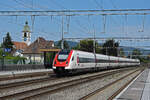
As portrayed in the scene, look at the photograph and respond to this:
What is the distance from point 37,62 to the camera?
43.4m

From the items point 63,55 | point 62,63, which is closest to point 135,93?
point 62,63

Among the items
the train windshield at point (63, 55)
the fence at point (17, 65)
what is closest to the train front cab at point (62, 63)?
the train windshield at point (63, 55)

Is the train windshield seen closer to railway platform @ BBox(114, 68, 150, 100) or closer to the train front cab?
the train front cab

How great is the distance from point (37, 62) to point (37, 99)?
31.5m

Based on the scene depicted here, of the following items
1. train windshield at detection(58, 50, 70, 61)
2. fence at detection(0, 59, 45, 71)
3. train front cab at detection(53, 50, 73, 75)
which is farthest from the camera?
fence at detection(0, 59, 45, 71)

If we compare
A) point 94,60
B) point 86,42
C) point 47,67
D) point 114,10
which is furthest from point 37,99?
point 86,42

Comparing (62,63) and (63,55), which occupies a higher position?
(63,55)

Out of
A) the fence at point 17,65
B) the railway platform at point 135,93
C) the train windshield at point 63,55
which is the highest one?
the train windshield at point 63,55

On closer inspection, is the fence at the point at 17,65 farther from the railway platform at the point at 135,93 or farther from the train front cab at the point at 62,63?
the railway platform at the point at 135,93

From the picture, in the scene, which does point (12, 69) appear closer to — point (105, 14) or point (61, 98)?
point (105, 14)

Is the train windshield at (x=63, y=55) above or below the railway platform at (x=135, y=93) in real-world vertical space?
above

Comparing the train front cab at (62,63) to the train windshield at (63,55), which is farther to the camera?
the train windshield at (63,55)

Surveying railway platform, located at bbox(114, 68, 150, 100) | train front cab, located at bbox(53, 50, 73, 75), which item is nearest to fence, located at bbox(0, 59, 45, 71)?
train front cab, located at bbox(53, 50, 73, 75)

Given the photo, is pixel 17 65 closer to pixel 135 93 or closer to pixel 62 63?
pixel 62 63
